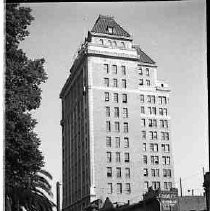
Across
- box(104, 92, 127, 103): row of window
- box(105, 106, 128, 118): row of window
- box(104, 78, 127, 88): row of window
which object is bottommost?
box(105, 106, 128, 118): row of window

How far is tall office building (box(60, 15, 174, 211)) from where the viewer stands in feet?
17.4

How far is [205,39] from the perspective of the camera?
3605 millimetres

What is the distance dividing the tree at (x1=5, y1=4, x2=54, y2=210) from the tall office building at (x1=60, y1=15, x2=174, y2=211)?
0.76 m

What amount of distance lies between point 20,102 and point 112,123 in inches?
96.6

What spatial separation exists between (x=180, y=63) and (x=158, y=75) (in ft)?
1.82

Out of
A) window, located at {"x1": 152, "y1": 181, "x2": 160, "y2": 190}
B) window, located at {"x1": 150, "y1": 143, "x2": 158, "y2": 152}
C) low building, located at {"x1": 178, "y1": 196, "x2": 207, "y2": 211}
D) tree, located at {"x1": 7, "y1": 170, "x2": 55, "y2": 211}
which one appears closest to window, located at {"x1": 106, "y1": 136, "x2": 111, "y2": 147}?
window, located at {"x1": 150, "y1": 143, "x2": 158, "y2": 152}

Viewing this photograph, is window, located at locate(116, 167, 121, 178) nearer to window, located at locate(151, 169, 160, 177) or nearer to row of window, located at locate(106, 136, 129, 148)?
row of window, located at locate(106, 136, 129, 148)

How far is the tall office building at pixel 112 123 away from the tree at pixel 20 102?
0.76 m

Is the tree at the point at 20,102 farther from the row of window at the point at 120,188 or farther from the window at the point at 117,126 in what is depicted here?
the row of window at the point at 120,188

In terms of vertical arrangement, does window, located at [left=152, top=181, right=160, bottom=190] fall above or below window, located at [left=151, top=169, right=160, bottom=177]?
below

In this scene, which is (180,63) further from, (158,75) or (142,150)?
(142,150)

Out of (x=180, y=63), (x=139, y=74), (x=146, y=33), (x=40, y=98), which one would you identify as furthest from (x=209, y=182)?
(x=139, y=74)

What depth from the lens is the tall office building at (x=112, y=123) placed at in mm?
5316

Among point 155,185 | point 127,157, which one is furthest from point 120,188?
point 155,185
